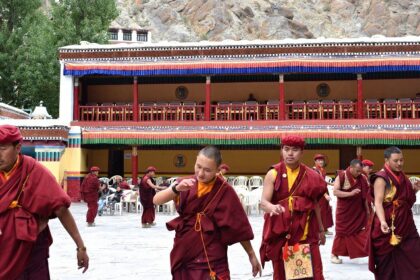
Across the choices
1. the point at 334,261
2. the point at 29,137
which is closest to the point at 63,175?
the point at 29,137

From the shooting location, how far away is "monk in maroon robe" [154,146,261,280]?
470 centimetres

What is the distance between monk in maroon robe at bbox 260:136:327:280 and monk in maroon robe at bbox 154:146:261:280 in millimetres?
757

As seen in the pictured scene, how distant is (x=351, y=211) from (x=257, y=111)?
1383 cm

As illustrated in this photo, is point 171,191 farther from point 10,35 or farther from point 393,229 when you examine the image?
point 10,35

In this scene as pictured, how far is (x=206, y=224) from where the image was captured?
4.71 metres

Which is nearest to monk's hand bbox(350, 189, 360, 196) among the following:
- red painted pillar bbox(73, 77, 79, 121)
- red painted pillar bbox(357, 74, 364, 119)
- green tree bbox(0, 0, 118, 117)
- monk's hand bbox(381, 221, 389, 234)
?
monk's hand bbox(381, 221, 389, 234)

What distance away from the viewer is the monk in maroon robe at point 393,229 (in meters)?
6.03

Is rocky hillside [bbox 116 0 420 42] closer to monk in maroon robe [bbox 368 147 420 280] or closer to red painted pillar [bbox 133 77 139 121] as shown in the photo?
red painted pillar [bbox 133 77 139 121]

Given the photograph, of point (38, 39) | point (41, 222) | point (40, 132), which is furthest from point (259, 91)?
point (41, 222)

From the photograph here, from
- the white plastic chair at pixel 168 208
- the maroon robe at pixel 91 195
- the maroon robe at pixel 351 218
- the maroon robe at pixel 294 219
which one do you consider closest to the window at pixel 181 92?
the white plastic chair at pixel 168 208

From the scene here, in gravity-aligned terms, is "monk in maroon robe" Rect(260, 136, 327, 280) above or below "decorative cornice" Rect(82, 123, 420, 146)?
below

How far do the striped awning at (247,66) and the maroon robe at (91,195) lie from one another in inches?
340

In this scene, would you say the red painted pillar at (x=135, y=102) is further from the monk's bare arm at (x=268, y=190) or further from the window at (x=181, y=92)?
the monk's bare arm at (x=268, y=190)

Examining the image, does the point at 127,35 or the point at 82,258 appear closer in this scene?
the point at 82,258
